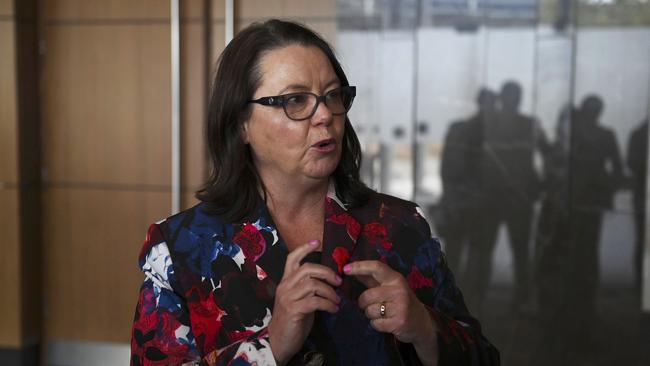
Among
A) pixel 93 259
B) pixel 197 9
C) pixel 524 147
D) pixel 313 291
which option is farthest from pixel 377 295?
pixel 93 259

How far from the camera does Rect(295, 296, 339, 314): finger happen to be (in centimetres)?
160

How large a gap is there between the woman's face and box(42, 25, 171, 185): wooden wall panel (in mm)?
3515

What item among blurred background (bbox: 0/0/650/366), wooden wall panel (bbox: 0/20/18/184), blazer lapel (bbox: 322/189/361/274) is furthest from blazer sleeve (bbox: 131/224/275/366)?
wooden wall panel (bbox: 0/20/18/184)

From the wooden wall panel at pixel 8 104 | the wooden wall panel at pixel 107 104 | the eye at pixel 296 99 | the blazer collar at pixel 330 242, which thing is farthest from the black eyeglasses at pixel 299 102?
the wooden wall panel at pixel 8 104

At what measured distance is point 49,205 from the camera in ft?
18.5

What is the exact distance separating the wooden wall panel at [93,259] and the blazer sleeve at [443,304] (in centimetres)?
368

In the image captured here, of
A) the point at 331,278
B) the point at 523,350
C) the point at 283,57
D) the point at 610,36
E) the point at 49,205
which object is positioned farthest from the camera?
the point at 49,205

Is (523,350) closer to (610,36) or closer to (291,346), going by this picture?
(610,36)

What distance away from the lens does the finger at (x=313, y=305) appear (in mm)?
1604

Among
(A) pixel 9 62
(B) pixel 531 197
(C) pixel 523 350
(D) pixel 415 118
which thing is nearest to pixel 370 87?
(D) pixel 415 118

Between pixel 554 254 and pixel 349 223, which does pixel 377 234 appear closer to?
pixel 349 223

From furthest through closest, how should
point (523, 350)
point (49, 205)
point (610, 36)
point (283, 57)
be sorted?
point (49, 205) → point (523, 350) → point (610, 36) → point (283, 57)

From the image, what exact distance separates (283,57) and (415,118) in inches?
127

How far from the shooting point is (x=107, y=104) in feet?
17.8
